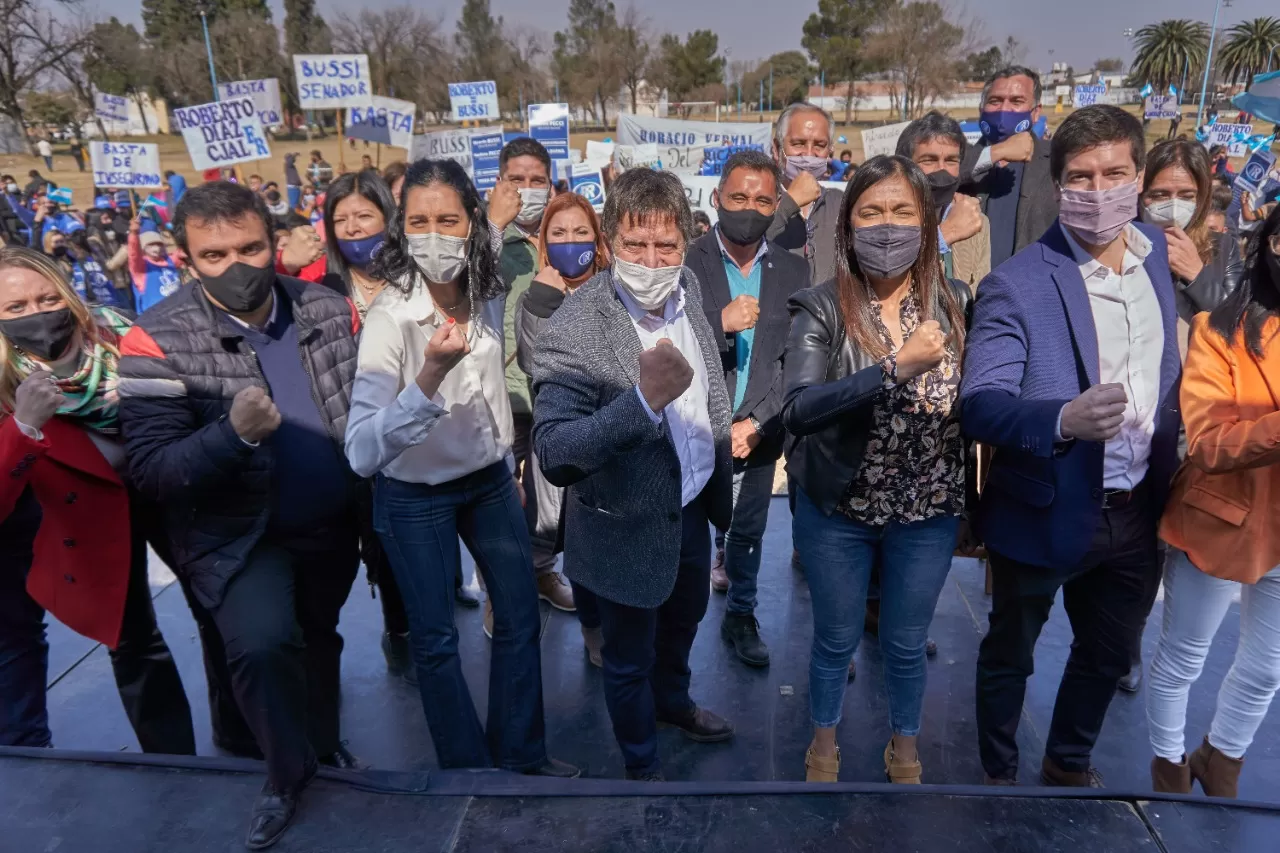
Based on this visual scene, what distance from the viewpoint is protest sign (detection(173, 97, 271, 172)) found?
9031 mm

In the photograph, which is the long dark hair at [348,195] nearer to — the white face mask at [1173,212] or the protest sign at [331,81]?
the white face mask at [1173,212]

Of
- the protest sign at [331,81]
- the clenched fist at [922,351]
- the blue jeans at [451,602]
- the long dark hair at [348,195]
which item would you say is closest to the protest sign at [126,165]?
the protest sign at [331,81]

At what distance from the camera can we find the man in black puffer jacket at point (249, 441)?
2031mm

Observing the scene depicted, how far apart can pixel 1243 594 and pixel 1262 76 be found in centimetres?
664

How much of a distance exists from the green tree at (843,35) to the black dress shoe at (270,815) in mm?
47647

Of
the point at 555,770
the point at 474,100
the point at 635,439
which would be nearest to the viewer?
the point at 635,439

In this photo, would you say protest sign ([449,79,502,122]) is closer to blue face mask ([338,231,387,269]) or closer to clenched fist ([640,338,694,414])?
blue face mask ([338,231,387,269])

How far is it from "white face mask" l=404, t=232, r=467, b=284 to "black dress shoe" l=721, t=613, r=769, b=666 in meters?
1.77

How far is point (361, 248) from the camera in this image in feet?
10.8

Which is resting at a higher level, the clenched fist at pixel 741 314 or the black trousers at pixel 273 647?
the clenched fist at pixel 741 314

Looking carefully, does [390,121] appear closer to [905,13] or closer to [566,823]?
[566,823]

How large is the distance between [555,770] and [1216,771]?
193 centimetres

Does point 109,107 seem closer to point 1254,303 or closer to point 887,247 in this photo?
point 887,247

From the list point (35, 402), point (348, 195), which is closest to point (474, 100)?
point (348, 195)
